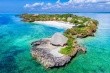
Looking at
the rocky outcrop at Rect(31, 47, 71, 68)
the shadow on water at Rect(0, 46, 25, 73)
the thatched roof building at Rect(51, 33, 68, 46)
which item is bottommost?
the shadow on water at Rect(0, 46, 25, 73)

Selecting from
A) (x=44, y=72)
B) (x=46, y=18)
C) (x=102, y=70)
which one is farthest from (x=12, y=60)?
(x=46, y=18)

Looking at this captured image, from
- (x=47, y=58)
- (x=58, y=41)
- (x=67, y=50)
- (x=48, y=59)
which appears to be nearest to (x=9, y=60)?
(x=47, y=58)

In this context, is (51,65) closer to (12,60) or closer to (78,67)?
(78,67)

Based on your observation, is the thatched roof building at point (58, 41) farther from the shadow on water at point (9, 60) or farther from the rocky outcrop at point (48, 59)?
the shadow on water at point (9, 60)

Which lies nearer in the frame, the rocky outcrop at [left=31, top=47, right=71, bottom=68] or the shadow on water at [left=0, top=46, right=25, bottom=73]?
the shadow on water at [left=0, top=46, right=25, bottom=73]

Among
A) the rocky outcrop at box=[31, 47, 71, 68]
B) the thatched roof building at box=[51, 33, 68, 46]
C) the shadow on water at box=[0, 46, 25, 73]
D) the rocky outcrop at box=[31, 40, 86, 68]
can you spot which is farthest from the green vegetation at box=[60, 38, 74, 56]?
the shadow on water at box=[0, 46, 25, 73]

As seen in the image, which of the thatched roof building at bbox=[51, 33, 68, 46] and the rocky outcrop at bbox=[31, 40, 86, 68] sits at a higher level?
the thatched roof building at bbox=[51, 33, 68, 46]

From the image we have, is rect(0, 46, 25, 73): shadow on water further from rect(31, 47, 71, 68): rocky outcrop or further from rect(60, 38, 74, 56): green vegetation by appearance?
rect(60, 38, 74, 56): green vegetation

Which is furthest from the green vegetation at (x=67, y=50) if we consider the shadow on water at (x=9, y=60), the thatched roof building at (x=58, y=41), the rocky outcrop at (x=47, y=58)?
the shadow on water at (x=9, y=60)
